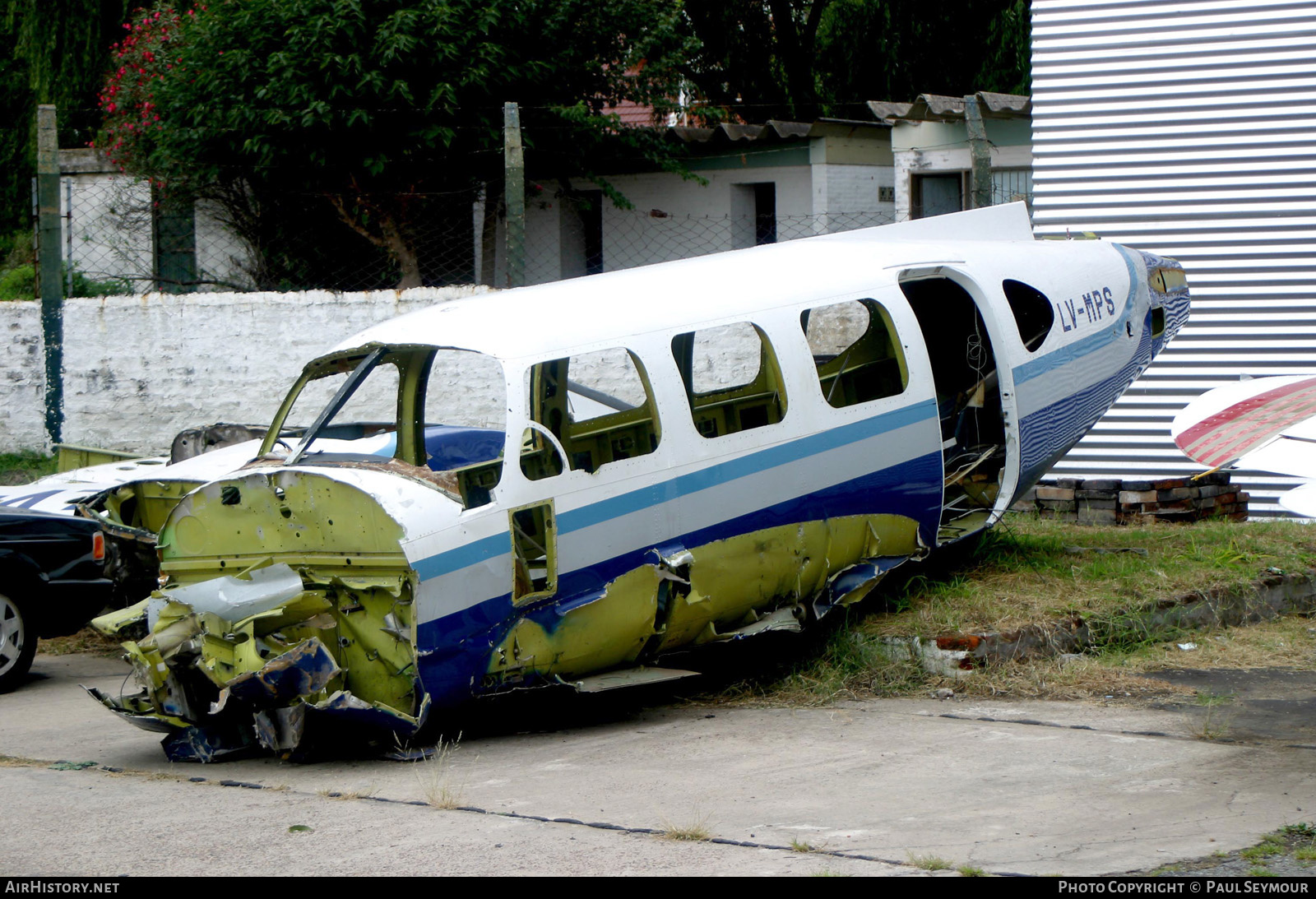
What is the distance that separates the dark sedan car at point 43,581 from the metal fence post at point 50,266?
4.97 metres

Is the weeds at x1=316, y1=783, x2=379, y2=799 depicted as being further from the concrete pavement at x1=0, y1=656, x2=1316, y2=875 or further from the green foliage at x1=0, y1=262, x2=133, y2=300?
the green foliage at x1=0, y1=262, x2=133, y2=300

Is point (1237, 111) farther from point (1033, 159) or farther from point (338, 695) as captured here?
point (338, 695)

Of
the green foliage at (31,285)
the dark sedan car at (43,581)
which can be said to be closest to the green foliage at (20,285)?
the green foliage at (31,285)

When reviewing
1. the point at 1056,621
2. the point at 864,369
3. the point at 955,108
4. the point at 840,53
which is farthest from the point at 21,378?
the point at 840,53

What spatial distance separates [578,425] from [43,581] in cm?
334

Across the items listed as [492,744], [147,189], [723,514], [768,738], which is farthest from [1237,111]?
[147,189]

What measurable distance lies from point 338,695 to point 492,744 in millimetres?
929

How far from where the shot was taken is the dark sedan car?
8234 mm

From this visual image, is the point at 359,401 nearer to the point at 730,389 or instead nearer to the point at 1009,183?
the point at 730,389

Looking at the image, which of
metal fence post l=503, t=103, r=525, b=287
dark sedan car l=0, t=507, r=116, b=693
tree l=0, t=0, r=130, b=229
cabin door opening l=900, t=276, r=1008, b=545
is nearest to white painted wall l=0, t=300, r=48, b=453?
metal fence post l=503, t=103, r=525, b=287

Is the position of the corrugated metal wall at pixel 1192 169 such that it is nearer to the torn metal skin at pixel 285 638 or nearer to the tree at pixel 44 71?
the torn metal skin at pixel 285 638

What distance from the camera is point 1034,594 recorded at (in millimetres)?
8703

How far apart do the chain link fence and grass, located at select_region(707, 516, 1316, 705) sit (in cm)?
764

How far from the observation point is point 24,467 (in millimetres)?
13500
